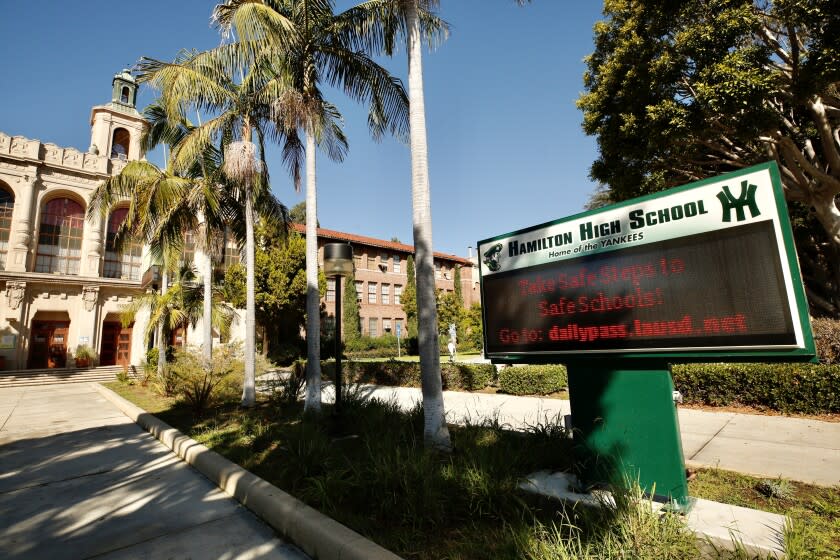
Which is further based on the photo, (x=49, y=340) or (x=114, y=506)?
(x=49, y=340)

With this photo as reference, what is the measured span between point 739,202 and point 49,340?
3353 centimetres

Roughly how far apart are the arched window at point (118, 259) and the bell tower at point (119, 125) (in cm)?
524

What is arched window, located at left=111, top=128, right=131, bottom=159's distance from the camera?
30603 mm

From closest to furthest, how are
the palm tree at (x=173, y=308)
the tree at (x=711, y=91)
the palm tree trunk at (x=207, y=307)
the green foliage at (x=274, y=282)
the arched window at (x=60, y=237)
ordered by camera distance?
the tree at (x=711, y=91)
the palm tree trunk at (x=207, y=307)
the palm tree at (x=173, y=308)
the arched window at (x=60, y=237)
the green foliage at (x=274, y=282)

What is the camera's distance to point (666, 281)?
3.86 meters

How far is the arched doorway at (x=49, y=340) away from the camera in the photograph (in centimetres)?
2388

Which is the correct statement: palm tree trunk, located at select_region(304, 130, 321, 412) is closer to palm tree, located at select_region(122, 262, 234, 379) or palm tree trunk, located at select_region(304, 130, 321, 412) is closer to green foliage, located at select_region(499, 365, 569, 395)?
green foliage, located at select_region(499, 365, 569, 395)

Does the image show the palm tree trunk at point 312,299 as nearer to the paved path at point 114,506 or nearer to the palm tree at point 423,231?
the paved path at point 114,506

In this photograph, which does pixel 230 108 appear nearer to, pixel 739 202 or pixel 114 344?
pixel 739 202

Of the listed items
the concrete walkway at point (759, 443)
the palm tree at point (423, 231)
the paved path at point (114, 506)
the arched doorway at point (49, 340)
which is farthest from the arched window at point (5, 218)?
the concrete walkway at point (759, 443)

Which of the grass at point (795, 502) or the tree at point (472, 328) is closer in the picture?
the grass at point (795, 502)

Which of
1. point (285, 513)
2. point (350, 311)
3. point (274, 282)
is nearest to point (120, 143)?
point (274, 282)

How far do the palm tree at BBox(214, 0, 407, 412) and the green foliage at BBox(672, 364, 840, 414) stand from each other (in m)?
8.66

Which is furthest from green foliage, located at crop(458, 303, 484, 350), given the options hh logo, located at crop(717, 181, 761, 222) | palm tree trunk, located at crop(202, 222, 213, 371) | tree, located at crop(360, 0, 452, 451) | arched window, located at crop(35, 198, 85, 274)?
hh logo, located at crop(717, 181, 761, 222)
